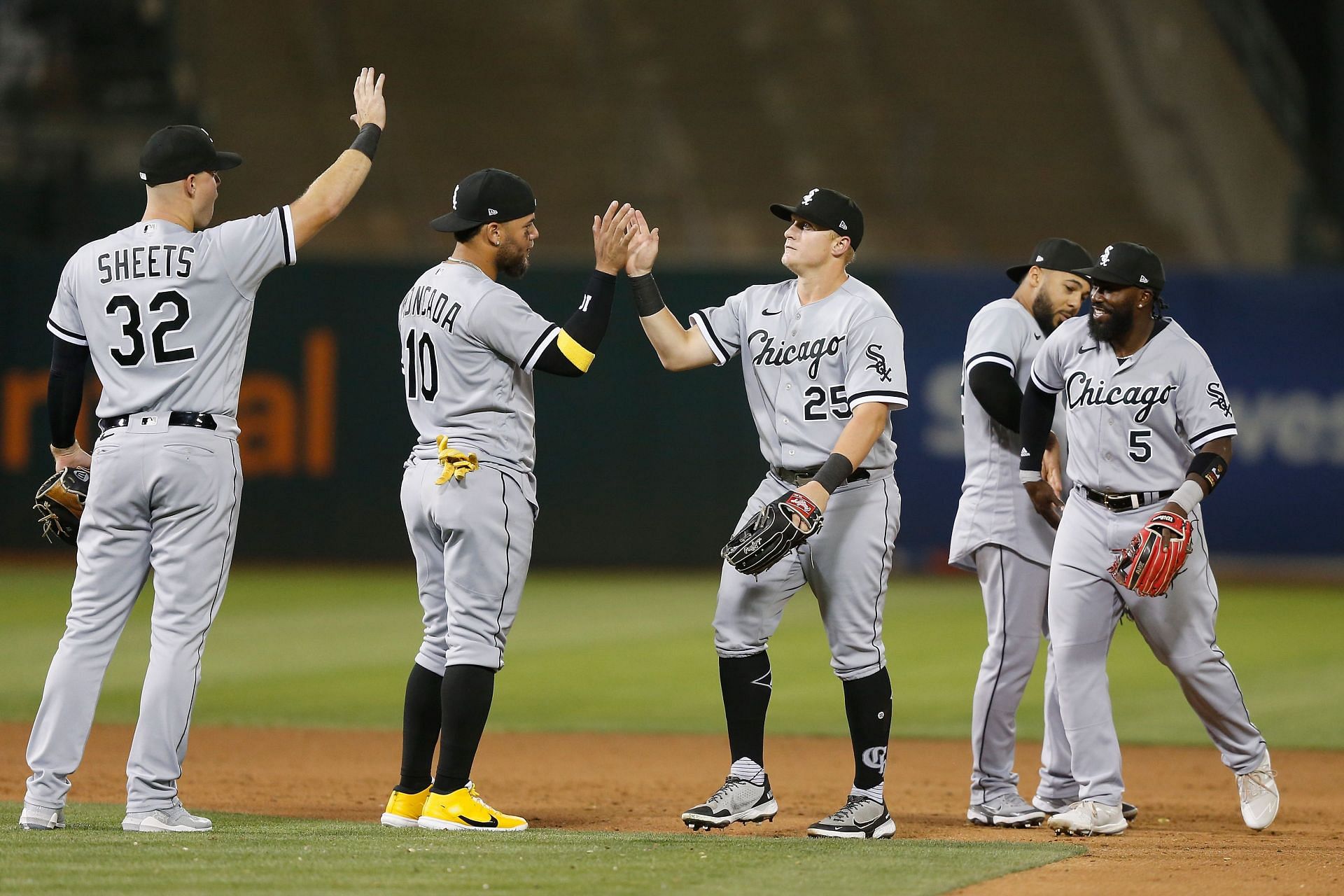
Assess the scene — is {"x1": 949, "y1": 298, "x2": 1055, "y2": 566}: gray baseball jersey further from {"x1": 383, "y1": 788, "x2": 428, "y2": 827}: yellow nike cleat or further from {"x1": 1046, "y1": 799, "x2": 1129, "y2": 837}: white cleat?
{"x1": 383, "y1": 788, "x2": 428, "y2": 827}: yellow nike cleat

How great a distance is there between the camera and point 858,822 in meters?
5.25

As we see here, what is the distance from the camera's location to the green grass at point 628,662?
28.5 feet

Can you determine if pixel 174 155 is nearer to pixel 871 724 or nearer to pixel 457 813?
pixel 457 813

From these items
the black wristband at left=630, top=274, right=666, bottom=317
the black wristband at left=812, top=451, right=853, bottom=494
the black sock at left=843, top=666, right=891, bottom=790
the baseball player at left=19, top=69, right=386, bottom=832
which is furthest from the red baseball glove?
the baseball player at left=19, top=69, right=386, bottom=832

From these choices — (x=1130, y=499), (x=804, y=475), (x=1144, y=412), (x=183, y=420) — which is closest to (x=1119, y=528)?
(x=1130, y=499)

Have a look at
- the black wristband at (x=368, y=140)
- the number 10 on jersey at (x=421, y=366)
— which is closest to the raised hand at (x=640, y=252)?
the number 10 on jersey at (x=421, y=366)

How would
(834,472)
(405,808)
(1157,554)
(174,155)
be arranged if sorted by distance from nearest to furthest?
(174,155) < (834,472) < (1157,554) < (405,808)

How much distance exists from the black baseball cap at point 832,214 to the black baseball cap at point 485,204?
0.88 meters

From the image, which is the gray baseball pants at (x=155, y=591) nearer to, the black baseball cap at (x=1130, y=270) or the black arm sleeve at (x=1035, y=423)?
the black arm sleeve at (x=1035, y=423)

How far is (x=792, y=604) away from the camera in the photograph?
1379 cm

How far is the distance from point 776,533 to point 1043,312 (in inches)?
67.0

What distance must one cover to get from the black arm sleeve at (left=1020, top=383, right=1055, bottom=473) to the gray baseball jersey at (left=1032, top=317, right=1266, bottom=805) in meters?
0.13

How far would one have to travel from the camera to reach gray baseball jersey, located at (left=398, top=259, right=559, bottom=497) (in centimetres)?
512

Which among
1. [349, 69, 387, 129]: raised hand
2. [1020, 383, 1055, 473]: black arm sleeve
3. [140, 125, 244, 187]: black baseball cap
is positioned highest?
[349, 69, 387, 129]: raised hand
